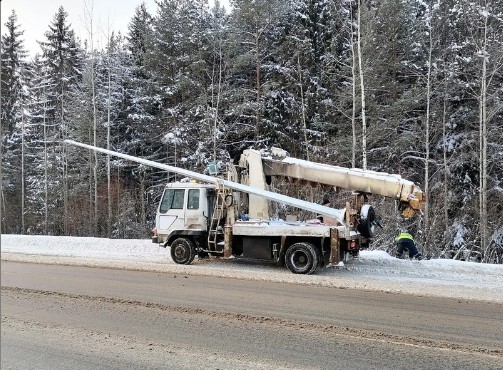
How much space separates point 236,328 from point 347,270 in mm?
6647

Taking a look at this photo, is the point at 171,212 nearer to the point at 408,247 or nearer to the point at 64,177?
the point at 408,247

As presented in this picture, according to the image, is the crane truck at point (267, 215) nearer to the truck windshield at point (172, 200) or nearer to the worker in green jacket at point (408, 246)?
the truck windshield at point (172, 200)

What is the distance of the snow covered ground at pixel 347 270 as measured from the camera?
10.1 metres

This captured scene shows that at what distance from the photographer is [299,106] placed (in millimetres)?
29406

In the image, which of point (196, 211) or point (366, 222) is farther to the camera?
point (196, 211)

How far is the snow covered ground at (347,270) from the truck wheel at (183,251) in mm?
261

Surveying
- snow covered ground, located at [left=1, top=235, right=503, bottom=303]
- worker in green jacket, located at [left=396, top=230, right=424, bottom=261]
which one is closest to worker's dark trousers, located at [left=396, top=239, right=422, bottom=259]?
worker in green jacket, located at [left=396, top=230, right=424, bottom=261]

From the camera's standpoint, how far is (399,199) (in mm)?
11898

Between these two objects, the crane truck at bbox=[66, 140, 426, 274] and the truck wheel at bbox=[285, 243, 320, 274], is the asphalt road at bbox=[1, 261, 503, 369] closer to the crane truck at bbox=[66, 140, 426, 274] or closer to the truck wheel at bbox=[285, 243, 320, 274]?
the truck wheel at bbox=[285, 243, 320, 274]

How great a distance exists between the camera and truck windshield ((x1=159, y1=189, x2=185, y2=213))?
1373 cm

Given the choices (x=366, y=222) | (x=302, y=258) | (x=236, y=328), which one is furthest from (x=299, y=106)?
(x=236, y=328)

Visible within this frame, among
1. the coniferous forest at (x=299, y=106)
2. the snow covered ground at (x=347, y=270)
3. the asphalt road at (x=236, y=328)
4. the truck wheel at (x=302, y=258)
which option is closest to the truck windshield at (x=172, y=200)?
the snow covered ground at (x=347, y=270)

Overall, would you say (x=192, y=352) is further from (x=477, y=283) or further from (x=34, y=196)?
(x=34, y=196)

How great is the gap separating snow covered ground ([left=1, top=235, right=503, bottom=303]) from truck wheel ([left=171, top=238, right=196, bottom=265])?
0.26 metres
